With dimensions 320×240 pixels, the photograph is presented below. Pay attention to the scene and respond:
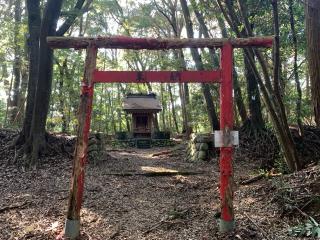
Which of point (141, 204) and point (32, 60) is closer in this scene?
point (141, 204)

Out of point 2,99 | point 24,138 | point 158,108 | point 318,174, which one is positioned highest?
point 2,99

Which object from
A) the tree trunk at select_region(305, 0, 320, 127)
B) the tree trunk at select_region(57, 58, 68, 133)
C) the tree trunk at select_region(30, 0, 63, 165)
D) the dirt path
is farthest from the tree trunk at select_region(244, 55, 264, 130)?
the tree trunk at select_region(57, 58, 68, 133)

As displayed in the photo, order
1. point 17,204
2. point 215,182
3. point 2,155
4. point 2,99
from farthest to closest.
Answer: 1. point 2,99
2. point 2,155
3. point 215,182
4. point 17,204

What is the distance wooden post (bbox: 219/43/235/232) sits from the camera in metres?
4.44

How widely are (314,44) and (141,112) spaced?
12.9 metres

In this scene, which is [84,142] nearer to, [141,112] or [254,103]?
[254,103]

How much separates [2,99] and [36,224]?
2545cm

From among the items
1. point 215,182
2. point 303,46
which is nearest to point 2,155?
point 215,182

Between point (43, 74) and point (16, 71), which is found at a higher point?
point (16, 71)

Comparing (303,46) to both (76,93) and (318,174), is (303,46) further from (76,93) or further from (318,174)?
(76,93)

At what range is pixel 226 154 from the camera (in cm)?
448

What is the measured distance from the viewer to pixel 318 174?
17.2ft

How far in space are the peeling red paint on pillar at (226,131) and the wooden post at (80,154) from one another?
173 centimetres

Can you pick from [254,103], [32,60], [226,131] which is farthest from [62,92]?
A: [226,131]
